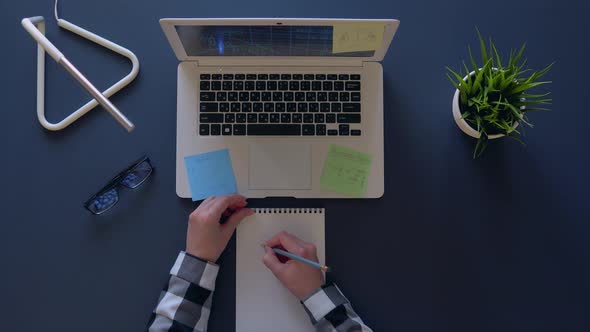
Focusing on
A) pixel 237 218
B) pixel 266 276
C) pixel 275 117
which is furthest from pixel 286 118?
pixel 266 276

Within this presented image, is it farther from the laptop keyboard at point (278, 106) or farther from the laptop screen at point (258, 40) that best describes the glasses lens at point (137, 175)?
the laptop screen at point (258, 40)

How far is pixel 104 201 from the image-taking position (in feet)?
2.91

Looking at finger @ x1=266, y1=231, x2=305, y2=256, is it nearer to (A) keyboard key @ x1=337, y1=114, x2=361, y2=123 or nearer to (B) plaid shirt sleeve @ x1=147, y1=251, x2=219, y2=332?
(B) plaid shirt sleeve @ x1=147, y1=251, x2=219, y2=332

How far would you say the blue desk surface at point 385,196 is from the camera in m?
0.88

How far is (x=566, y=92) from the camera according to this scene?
91cm

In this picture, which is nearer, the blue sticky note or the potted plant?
the potted plant

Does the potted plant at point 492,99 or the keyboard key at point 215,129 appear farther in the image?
the keyboard key at point 215,129

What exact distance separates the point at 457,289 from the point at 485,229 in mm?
150

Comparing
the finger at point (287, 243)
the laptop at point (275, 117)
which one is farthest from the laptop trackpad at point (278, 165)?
the finger at point (287, 243)

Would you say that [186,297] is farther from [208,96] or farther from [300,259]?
[208,96]

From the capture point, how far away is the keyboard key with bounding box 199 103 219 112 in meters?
0.86

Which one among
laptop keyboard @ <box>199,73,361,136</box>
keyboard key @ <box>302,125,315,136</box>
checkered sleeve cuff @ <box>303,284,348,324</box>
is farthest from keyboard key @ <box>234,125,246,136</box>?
checkered sleeve cuff @ <box>303,284,348,324</box>

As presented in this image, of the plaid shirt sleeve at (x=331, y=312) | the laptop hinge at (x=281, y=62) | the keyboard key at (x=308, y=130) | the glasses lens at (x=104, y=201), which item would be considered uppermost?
the laptop hinge at (x=281, y=62)

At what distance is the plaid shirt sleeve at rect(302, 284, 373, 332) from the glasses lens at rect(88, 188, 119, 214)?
484 millimetres
